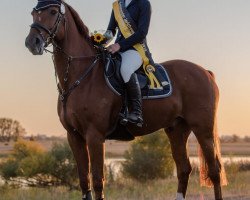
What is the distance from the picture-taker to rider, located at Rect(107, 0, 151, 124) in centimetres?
759

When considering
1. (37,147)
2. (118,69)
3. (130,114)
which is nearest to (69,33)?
(118,69)

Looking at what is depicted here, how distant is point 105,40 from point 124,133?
52.8 inches

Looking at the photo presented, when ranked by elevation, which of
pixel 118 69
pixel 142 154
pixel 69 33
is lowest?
pixel 142 154

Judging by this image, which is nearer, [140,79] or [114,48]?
[114,48]

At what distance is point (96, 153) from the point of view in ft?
23.4

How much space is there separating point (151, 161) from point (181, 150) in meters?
18.8

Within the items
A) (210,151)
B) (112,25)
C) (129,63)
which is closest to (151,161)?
(210,151)

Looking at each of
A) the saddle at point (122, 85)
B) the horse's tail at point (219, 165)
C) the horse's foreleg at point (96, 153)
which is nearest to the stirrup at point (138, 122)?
the saddle at point (122, 85)

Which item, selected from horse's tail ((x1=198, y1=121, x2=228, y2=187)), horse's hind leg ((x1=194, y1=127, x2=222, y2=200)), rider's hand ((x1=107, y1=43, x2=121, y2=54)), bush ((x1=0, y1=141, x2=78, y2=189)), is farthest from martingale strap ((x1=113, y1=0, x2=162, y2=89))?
bush ((x1=0, y1=141, x2=78, y2=189))

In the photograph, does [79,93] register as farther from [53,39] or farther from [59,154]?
[59,154]

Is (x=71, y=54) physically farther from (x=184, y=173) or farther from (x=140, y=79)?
(x=184, y=173)

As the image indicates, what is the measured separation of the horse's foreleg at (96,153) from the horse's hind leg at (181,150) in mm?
1999

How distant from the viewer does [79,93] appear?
290 inches

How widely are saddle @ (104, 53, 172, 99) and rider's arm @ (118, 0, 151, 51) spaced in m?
0.19
